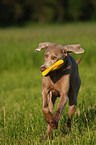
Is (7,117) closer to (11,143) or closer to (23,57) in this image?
(11,143)

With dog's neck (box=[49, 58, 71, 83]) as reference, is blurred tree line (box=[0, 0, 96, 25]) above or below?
above

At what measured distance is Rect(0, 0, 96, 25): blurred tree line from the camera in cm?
5368

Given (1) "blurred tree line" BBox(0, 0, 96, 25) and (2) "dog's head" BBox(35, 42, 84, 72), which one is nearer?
(2) "dog's head" BBox(35, 42, 84, 72)

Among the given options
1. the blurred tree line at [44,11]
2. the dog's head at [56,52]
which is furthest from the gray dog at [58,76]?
the blurred tree line at [44,11]

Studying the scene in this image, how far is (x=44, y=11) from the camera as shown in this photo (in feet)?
186

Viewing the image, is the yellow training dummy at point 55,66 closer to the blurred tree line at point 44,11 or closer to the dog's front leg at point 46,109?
the dog's front leg at point 46,109

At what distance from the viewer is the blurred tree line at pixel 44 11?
53684 millimetres

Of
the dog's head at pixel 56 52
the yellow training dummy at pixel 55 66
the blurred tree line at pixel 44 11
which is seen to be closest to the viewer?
the yellow training dummy at pixel 55 66

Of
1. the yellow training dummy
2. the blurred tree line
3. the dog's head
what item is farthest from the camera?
the blurred tree line

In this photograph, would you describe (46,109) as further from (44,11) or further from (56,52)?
(44,11)

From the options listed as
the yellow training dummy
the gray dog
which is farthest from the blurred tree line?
the yellow training dummy

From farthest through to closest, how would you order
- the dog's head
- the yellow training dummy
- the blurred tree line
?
the blurred tree line, the dog's head, the yellow training dummy

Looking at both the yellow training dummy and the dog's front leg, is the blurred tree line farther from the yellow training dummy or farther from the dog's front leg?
the yellow training dummy

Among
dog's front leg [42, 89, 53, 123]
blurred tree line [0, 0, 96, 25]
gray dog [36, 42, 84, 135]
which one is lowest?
dog's front leg [42, 89, 53, 123]
